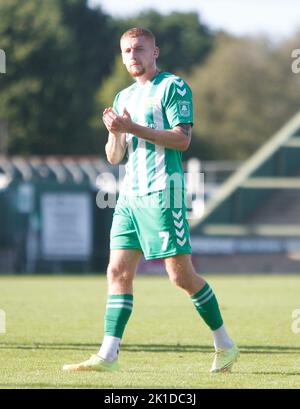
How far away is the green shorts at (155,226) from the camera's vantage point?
7.97 m

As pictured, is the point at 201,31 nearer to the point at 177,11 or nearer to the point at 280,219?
the point at 177,11

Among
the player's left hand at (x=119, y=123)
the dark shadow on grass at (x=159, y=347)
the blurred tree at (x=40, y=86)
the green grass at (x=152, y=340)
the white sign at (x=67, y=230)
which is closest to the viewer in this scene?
the green grass at (x=152, y=340)

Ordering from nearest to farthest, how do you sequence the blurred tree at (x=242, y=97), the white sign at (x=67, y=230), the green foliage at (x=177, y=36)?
1. the white sign at (x=67, y=230)
2. the blurred tree at (x=242, y=97)
3. the green foliage at (x=177, y=36)

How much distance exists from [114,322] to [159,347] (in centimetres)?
179

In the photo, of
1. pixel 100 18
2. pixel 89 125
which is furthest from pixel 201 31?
pixel 89 125

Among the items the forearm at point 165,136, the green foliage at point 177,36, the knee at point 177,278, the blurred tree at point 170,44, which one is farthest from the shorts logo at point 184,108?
the green foliage at point 177,36

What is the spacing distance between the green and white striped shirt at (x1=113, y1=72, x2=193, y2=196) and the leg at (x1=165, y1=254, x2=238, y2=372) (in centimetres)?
55

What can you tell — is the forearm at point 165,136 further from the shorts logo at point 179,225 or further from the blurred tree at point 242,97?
the blurred tree at point 242,97

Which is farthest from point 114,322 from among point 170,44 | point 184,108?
point 170,44

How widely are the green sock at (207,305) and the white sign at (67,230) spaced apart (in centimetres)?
2041

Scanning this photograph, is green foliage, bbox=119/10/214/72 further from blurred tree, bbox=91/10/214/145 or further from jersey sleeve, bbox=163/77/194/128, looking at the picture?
jersey sleeve, bbox=163/77/194/128

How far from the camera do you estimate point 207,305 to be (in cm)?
822

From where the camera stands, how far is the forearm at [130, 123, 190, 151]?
7.82 meters

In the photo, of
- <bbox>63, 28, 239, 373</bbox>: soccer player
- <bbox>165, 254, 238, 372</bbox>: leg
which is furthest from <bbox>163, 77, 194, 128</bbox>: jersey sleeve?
<bbox>165, 254, 238, 372</bbox>: leg
